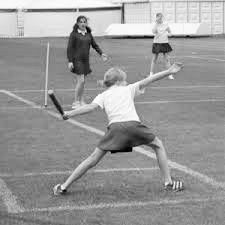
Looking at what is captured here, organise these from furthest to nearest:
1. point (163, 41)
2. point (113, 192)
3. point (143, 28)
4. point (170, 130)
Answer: point (143, 28), point (163, 41), point (170, 130), point (113, 192)

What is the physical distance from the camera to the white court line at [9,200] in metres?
7.53

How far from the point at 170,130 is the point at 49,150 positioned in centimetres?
255

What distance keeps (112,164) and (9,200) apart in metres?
2.23

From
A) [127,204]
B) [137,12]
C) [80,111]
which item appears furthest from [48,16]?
[127,204]

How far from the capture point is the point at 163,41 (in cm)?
2395

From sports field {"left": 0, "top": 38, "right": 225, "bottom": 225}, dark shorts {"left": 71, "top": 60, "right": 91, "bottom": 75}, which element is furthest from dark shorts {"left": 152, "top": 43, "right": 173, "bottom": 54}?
dark shorts {"left": 71, "top": 60, "right": 91, "bottom": 75}

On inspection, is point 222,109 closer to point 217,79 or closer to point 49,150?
point 49,150

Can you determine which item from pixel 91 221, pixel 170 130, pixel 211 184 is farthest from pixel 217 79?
pixel 91 221

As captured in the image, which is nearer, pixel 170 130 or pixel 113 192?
pixel 113 192

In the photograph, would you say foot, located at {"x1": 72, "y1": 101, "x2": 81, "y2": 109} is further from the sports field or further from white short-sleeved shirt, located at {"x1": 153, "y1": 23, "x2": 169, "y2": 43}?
white short-sleeved shirt, located at {"x1": 153, "y1": 23, "x2": 169, "y2": 43}

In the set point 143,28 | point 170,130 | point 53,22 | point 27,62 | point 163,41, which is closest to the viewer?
point 170,130

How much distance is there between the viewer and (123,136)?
8023mm

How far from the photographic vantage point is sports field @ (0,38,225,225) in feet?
24.2

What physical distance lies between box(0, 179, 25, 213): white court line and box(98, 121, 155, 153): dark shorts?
3.36 feet
